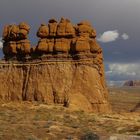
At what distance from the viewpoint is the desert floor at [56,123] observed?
34625 mm

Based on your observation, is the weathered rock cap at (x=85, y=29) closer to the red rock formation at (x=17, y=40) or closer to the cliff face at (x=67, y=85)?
the cliff face at (x=67, y=85)

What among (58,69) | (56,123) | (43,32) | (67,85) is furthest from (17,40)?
(56,123)

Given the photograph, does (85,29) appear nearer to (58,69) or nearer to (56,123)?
(58,69)

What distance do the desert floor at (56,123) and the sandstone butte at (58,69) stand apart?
180 centimetres

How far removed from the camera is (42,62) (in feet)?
171

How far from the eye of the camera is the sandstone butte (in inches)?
1999

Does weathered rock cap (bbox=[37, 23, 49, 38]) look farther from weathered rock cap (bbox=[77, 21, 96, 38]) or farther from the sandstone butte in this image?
weathered rock cap (bbox=[77, 21, 96, 38])

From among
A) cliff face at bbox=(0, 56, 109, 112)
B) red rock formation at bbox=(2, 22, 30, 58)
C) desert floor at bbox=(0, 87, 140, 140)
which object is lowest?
desert floor at bbox=(0, 87, 140, 140)

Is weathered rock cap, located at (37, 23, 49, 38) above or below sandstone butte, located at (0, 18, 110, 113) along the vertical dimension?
above

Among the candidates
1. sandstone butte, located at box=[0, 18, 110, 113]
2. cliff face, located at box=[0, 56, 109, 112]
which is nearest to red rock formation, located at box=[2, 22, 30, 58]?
sandstone butte, located at box=[0, 18, 110, 113]

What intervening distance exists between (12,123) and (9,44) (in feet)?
57.2

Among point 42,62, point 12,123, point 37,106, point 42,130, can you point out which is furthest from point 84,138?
point 42,62

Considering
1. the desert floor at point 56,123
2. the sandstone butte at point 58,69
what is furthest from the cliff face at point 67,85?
the desert floor at point 56,123

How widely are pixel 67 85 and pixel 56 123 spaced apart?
34.6ft
